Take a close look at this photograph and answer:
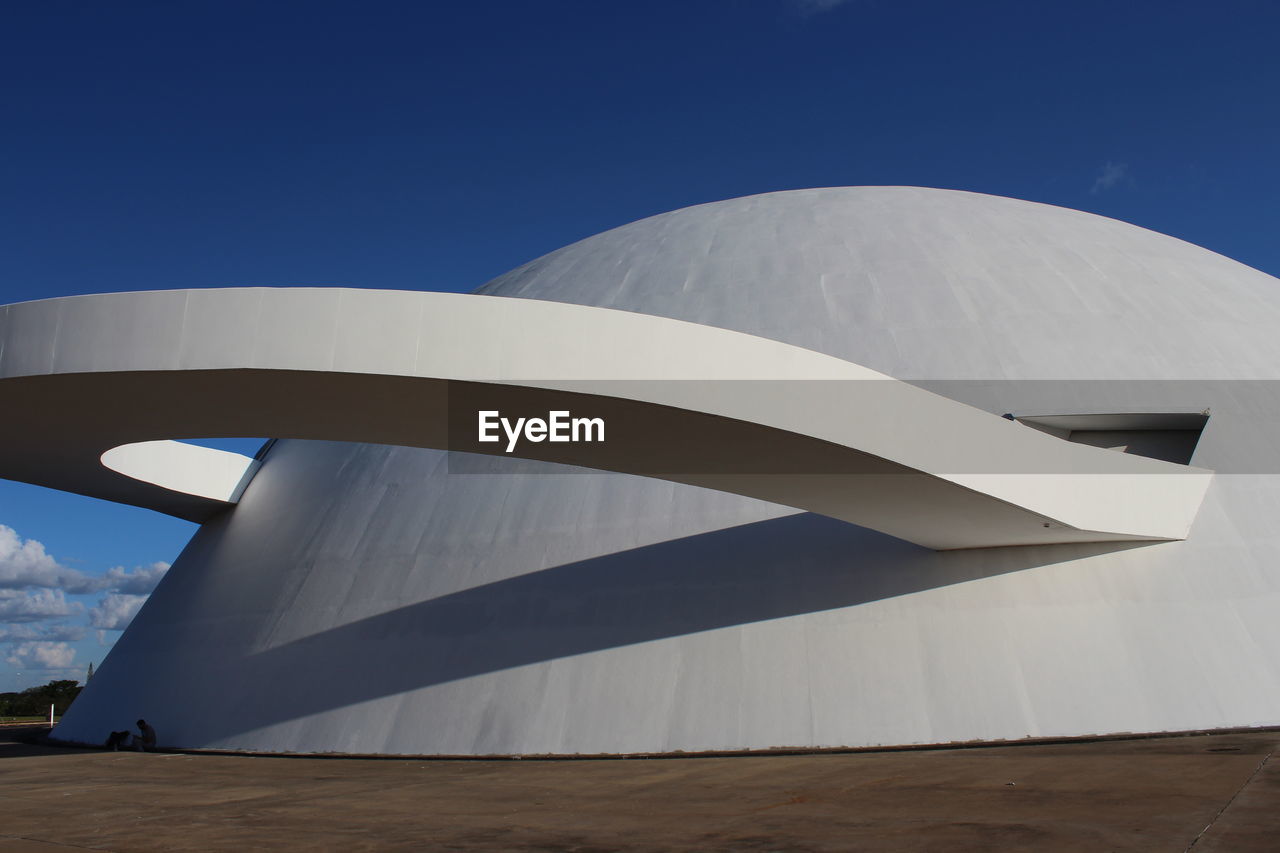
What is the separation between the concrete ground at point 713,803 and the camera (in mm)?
6137

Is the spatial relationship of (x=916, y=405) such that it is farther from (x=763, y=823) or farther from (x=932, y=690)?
(x=763, y=823)

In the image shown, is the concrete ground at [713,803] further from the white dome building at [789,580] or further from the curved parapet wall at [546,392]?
the curved parapet wall at [546,392]

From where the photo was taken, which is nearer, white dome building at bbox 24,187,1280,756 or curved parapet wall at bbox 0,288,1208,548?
curved parapet wall at bbox 0,288,1208,548

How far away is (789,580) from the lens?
1331 cm

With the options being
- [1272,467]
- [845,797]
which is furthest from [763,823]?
[1272,467]

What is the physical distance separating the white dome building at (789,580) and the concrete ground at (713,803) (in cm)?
99

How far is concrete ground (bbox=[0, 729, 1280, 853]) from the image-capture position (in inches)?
242

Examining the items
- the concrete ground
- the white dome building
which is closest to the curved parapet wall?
the white dome building

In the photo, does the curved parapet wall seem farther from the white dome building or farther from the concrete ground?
the concrete ground

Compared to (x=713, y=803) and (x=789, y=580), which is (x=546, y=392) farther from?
(x=789, y=580)

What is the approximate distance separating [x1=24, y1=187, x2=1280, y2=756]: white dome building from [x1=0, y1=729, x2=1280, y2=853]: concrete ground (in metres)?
0.99

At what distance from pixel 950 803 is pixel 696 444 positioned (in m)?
4.50

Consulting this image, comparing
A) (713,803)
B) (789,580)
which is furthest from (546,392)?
(789,580)

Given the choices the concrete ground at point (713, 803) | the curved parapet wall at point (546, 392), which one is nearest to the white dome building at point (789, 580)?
the concrete ground at point (713, 803)
